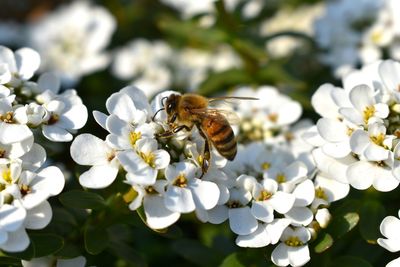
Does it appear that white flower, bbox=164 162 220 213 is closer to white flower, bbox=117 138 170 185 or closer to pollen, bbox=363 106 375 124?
white flower, bbox=117 138 170 185

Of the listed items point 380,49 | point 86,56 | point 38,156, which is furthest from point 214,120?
point 86,56

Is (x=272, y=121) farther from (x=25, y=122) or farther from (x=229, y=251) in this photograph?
(x=25, y=122)

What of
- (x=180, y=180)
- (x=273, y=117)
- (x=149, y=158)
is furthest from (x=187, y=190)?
(x=273, y=117)

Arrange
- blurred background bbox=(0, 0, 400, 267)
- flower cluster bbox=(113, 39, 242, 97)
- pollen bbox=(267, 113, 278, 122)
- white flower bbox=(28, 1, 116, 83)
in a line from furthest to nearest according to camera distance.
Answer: flower cluster bbox=(113, 39, 242, 97), white flower bbox=(28, 1, 116, 83), pollen bbox=(267, 113, 278, 122), blurred background bbox=(0, 0, 400, 267)

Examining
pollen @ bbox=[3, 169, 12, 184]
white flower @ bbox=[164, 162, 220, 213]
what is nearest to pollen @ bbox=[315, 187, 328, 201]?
white flower @ bbox=[164, 162, 220, 213]

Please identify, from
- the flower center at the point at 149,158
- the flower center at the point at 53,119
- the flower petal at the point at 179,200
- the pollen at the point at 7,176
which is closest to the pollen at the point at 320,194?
the flower petal at the point at 179,200

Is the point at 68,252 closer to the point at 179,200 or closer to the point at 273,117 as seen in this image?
the point at 179,200

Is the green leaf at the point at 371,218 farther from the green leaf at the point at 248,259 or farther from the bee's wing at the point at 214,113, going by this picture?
the bee's wing at the point at 214,113
